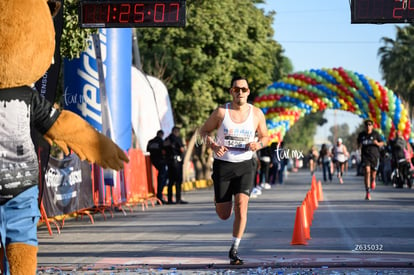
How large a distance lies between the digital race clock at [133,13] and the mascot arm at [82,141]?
7.06 meters

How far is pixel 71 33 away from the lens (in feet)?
52.6

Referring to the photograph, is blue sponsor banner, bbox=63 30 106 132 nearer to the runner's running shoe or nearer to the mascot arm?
the runner's running shoe

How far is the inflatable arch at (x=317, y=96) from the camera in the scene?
116ft

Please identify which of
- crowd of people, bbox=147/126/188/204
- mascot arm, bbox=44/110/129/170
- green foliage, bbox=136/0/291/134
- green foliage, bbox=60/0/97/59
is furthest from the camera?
A: green foliage, bbox=136/0/291/134

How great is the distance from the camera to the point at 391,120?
34.0 meters

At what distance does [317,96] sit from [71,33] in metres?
21.3

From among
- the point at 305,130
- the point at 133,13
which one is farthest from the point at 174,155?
the point at 305,130

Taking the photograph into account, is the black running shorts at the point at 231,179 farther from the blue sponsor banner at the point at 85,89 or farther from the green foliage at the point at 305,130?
the green foliage at the point at 305,130

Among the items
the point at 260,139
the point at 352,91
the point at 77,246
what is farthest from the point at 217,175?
the point at 352,91

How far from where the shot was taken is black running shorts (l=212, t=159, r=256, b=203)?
10.3m

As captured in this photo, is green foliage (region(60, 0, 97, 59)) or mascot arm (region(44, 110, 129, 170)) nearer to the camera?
mascot arm (region(44, 110, 129, 170))

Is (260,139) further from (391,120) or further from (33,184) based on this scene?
(391,120)

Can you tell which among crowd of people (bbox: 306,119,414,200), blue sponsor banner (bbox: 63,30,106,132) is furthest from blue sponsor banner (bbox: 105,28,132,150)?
crowd of people (bbox: 306,119,414,200)

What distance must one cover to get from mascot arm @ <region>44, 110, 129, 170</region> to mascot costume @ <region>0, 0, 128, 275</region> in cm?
30
